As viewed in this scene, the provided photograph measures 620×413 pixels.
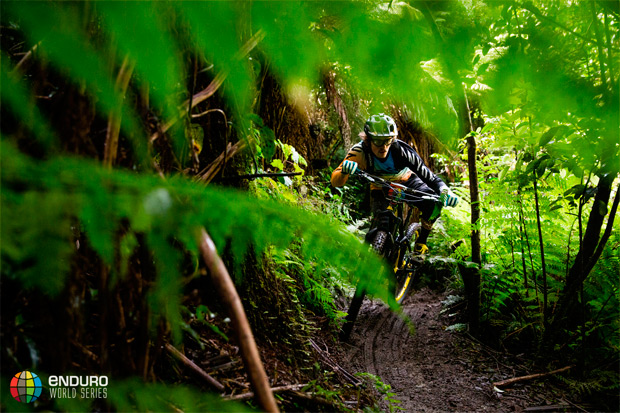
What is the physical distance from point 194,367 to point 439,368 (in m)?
2.63

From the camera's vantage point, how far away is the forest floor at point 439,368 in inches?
103

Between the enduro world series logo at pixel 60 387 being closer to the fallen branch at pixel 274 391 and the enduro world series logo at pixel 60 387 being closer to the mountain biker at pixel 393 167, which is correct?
the fallen branch at pixel 274 391

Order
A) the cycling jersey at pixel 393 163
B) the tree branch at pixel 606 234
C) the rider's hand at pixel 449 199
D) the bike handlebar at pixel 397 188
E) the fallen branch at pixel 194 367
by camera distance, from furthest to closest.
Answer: the cycling jersey at pixel 393 163, the bike handlebar at pixel 397 188, the rider's hand at pixel 449 199, the tree branch at pixel 606 234, the fallen branch at pixel 194 367

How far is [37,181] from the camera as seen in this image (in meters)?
0.51

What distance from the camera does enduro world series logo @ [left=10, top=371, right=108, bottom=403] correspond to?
0.75 metres

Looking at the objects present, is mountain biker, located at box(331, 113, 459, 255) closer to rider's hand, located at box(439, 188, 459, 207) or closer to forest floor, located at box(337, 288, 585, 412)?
rider's hand, located at box(439, 188, 459, 207)

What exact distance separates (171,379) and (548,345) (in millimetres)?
3046

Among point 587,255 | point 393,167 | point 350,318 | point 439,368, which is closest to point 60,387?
point 350,318

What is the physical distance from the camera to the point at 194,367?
1.29 meters

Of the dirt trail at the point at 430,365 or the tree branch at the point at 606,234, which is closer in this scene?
the tree branch at the point at 606,234

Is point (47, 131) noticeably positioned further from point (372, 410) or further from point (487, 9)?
point (372, 410)

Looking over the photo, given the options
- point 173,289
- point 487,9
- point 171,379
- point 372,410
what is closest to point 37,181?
point 173,289

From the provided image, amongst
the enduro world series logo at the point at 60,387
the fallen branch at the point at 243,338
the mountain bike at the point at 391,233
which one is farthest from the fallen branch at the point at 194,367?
the mountain bike at the point at 391,233

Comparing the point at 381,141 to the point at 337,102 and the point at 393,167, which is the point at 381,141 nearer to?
the point at 393,167
